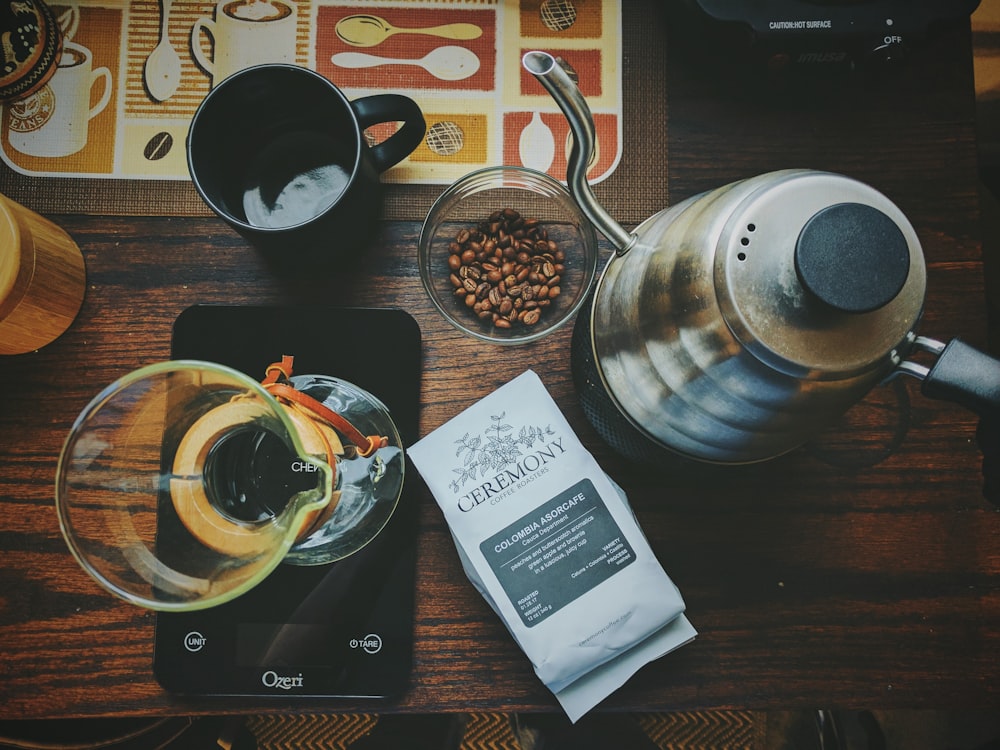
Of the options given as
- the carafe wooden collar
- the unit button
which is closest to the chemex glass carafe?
the carafe wooden collar

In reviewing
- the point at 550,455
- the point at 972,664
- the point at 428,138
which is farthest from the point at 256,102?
the point at 972,664

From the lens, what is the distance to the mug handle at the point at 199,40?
70cm

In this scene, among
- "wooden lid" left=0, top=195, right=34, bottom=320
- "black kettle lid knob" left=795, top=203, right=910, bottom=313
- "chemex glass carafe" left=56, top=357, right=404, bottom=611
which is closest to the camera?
"black kettle lid knob" left=795, top=203, right=910, bottom=313

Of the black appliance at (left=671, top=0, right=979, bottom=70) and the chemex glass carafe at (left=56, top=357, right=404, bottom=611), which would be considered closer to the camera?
the chemex glass carafe at (left=56, top=357, right=404, bottom=611)

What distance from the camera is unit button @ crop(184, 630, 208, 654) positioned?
651 millimetres

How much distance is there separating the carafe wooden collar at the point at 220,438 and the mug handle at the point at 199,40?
1.07 ft

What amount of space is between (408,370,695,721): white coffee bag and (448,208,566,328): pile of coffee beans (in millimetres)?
66

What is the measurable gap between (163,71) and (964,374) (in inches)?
28.9

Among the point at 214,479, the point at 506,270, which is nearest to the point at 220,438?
the point at 214,479

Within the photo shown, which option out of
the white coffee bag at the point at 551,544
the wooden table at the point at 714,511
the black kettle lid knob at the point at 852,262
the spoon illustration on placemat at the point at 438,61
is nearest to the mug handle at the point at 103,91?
the wooden table at the point at 714,511

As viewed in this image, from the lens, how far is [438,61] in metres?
0.71

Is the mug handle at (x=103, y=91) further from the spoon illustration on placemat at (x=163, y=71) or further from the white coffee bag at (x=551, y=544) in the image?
the white coffee bag at (x=551, y=544)

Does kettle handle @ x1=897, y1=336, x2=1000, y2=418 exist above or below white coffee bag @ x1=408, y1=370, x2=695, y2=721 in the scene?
above

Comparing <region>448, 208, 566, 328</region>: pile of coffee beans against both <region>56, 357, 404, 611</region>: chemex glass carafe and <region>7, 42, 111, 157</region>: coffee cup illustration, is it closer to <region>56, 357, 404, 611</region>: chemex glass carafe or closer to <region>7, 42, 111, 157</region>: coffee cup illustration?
<region>56, 357, 404, 611</region>: chemex glass carafe
